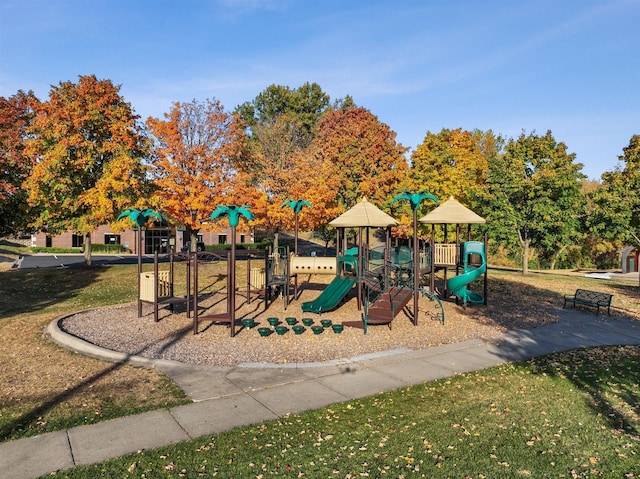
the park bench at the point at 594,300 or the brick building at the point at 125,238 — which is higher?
the brick building at the point at 125,238

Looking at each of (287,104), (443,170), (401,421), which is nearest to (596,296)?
(401,421)

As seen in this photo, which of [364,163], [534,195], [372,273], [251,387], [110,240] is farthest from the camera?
[110,240]

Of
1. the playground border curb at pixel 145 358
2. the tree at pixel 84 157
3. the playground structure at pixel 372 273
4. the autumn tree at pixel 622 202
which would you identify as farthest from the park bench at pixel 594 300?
the tree at pixel 84 157

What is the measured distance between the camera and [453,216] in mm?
18219

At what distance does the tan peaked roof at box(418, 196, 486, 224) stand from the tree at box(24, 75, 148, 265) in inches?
633

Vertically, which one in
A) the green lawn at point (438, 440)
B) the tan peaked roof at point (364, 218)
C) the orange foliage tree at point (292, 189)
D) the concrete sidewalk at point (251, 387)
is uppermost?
the orange foliage tree at point (292, 189)

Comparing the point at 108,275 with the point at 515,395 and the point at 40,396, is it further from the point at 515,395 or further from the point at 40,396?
the point at 515,395

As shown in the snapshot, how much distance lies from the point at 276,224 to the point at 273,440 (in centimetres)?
2250

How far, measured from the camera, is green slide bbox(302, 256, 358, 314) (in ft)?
48.0

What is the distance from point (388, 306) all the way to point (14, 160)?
2358 cm

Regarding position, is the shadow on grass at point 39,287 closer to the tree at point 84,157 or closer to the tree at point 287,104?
the tree at point 84,157

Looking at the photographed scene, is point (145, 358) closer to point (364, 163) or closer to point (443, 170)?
point (364, 163)

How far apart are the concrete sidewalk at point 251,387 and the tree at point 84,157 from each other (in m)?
13.1

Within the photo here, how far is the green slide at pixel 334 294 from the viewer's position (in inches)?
577
